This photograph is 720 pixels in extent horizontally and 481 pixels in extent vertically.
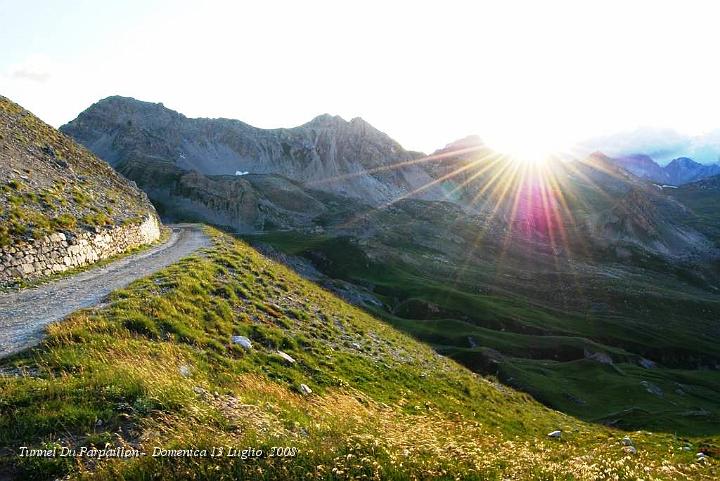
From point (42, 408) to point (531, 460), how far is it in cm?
1228

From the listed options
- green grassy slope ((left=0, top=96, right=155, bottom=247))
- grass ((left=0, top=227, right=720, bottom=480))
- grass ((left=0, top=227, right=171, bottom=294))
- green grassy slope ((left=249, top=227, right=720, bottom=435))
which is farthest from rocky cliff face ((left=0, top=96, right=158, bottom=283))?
green grassy slope ((left=249, top=227, right=720, bottom=435))

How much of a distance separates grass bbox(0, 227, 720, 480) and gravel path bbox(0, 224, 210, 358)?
4.60 feet

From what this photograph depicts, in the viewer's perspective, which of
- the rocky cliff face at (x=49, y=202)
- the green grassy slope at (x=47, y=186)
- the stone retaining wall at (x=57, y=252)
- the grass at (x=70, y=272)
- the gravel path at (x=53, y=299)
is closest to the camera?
the gravel path at (x=53, y=299)

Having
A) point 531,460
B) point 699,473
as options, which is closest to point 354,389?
point 531,460

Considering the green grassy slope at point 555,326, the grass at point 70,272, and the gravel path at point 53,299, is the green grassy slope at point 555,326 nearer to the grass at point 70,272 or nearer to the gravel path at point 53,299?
the grass at point 70,272

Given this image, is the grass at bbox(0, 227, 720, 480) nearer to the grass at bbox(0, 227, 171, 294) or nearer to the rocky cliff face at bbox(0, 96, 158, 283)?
the grass at bbox(0, 227, 171, 294)

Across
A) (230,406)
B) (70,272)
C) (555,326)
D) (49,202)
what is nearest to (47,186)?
(49,202)

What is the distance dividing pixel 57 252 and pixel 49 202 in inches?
269

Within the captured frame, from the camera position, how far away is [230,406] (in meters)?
11.6

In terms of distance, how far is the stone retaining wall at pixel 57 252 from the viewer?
1013 inches

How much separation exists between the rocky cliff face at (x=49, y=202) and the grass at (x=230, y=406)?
839cm

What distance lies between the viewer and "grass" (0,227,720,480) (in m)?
9.16

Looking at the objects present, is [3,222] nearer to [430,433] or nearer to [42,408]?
[42,408]

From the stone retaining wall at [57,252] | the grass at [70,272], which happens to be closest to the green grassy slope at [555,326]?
the grass at [70,272]
